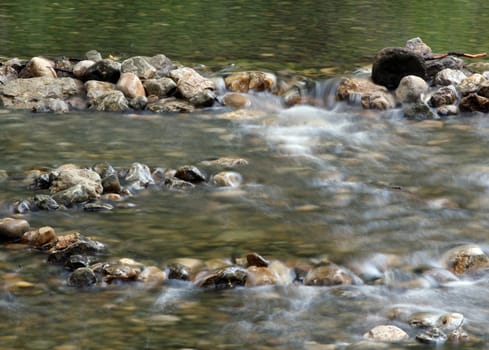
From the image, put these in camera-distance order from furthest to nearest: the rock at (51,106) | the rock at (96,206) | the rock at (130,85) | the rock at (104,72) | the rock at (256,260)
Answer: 1. the rock at (104,72)
2. the rock at (130,85)
3. the rock at (51,106)
4. the rock at (96,206)
5. the rock at (256,260)

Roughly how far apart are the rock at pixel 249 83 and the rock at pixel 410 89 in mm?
1275

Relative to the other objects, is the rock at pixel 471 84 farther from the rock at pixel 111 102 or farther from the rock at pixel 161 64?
the rock at pixel 111 102

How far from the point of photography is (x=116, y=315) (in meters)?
4.73

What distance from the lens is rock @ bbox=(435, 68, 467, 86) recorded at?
10.0 metres

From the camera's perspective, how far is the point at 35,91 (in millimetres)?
9562

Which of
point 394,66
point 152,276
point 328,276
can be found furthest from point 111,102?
point 328,276

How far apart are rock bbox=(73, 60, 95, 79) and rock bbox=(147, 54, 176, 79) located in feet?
2.11

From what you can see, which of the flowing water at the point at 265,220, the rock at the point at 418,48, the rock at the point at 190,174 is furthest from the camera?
the rock at the point at 418,48

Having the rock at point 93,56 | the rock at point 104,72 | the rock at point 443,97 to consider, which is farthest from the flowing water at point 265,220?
the rock at point 93,56

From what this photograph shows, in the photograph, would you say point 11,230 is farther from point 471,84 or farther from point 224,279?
point 471,84

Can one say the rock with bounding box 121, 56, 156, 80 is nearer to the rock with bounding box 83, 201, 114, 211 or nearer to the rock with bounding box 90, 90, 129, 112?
the rock with bounding box 90, 90, 129, 112

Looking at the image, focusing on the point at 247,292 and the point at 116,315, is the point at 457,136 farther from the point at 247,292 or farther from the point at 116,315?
the point at 116,315

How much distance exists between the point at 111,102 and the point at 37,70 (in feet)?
3.62

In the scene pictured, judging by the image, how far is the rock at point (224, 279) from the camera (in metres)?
5.14
